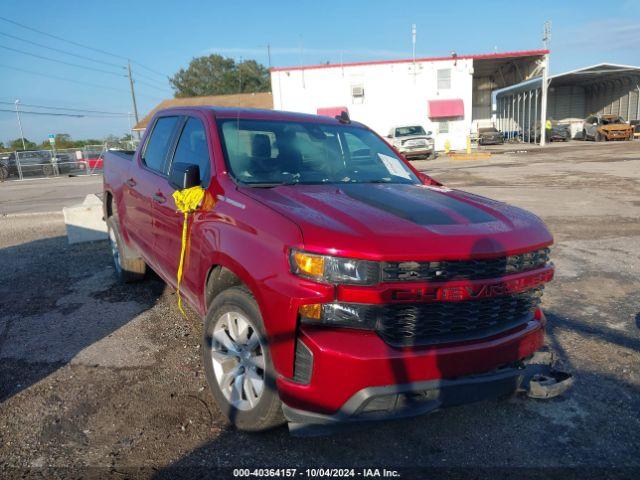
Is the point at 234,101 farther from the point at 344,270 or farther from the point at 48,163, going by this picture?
the point at 344,270

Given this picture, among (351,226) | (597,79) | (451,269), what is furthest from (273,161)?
(597,79)

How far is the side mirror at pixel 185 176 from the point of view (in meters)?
3.13

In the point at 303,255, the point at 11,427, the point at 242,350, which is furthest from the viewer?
the point at 11,427

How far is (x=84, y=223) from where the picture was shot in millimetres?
7945

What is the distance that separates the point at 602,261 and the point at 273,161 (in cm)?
475

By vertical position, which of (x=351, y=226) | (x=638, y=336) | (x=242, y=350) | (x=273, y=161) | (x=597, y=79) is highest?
(x=597, y=79)

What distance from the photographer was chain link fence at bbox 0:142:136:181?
2912 centimetres

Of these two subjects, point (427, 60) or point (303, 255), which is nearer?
point (303, 255)

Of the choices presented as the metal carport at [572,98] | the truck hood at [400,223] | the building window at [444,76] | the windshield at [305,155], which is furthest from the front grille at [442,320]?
the metal carport at [572,98]

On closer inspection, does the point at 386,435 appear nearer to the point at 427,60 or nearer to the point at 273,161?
the point at 273,161

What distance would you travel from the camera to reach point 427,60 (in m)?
34.5

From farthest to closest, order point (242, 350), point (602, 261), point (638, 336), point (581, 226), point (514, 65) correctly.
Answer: point (514, 65) → point (581, 226) → point (602, 261) → point (638, 336) → point (242, 350)

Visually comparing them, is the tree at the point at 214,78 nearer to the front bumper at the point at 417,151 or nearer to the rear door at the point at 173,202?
the front bumper at the point at 417,151

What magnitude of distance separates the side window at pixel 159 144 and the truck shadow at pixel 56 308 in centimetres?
146
